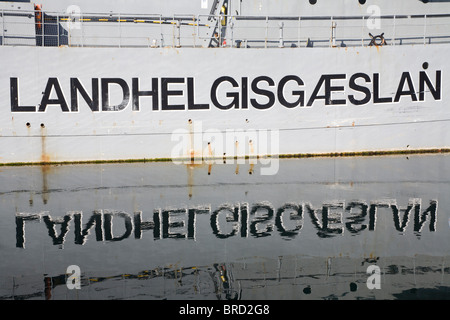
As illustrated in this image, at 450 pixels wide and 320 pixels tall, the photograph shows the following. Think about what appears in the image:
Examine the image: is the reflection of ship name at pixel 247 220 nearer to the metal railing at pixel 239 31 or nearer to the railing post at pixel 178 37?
the railing post at pixel 178 37

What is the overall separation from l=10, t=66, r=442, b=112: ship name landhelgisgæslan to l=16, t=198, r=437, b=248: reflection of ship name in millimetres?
4411

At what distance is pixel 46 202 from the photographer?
11.5 meters

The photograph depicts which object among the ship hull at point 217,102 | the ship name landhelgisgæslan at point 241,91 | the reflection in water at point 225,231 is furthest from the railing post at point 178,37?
the reflection in water at point 225,231

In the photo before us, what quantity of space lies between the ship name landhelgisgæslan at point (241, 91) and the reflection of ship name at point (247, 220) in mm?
4411

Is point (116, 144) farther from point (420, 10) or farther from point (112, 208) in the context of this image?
point (420, 10)

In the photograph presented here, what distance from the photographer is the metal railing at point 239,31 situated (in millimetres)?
15094

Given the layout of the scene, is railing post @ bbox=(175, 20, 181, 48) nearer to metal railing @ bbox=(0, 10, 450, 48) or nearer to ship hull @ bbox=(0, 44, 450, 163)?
metal railing @ bbox=(0, 10, 450, 48)

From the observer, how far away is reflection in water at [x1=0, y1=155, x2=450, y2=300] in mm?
7363

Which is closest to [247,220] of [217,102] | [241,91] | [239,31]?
[217,102]

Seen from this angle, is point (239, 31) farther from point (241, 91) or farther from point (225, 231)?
point (225, 231)
